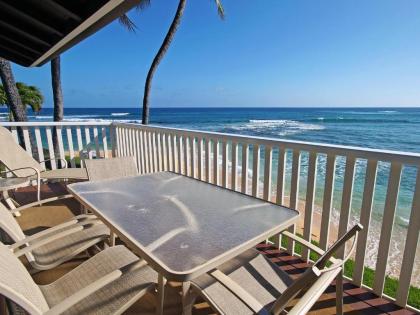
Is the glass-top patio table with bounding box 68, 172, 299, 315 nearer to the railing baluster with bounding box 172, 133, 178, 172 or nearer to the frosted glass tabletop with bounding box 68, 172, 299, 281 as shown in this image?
the frosted glass tabletop with bounding box 68, 172, 299, 281

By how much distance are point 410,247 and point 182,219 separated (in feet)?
5.09

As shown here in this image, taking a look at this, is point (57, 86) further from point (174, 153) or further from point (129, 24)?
point (174, 153)

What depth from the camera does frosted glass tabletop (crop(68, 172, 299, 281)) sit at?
1007 millimetres

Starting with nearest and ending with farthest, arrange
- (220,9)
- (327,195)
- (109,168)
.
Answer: (327,195) < (109,168) < (220,9)

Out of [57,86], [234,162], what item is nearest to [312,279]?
[234,162]

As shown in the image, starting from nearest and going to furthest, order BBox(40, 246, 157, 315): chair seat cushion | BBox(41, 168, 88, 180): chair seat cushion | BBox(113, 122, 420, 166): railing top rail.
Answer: BBox(40, 246, 157, 315): chair seat cushion → BBox(113, 122, 420, 166): railing top rail → BBox(41, 168, 88, 180): chair seat cushion

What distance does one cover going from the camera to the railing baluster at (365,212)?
1.74 metres

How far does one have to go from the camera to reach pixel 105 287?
128 cm

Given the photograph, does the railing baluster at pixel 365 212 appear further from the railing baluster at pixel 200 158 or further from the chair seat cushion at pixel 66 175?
the chair seat cushion at pixel 66 175

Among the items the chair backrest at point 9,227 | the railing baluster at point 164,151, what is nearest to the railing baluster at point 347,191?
the chair backrest at point 9,227

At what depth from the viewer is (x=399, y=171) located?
160 cm

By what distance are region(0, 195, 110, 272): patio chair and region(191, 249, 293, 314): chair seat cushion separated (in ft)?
2.88

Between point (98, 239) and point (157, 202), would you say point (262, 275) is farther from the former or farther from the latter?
point (98, 239)

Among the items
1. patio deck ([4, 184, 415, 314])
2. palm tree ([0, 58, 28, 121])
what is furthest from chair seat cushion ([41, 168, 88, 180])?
palm tree ([0, 58, 28, 121])
